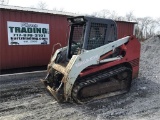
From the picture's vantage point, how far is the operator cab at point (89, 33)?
586 cm

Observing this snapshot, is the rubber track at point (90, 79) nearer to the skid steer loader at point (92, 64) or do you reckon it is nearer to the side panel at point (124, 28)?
the skid steer loader at point (92, 64)

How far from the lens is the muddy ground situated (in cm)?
490

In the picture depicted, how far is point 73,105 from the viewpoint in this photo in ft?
18.1

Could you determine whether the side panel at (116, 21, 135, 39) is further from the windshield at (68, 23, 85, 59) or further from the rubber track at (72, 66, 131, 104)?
the rubber track at (72, 66, 131, 104)

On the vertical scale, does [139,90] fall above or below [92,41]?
below

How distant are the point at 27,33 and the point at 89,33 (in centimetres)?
429

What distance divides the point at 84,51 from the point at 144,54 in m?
9.03

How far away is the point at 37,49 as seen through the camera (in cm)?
970

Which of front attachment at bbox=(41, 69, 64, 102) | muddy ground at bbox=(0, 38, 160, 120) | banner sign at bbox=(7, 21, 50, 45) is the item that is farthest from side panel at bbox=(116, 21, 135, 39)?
front attachment at bbox=(41, 69, 64, 102)

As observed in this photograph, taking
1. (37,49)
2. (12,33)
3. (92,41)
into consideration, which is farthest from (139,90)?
(12,33)

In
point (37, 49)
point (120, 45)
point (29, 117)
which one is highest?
point (120, 45)

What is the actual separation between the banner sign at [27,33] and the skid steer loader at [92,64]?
119 inches

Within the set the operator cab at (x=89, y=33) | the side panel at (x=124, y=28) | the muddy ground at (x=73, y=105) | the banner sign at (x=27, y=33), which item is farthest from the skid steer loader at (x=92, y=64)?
the side panel at (x=124, y=28)

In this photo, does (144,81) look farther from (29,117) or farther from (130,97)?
(29,117)
